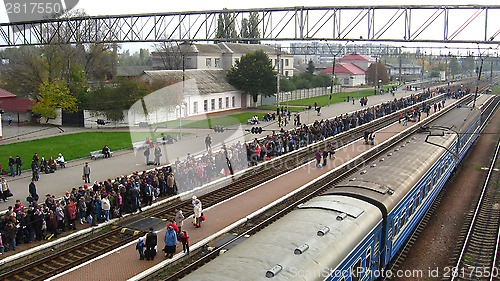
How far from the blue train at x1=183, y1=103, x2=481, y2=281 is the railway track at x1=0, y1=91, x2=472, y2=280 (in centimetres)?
690

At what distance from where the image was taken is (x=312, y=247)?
862 centimetres

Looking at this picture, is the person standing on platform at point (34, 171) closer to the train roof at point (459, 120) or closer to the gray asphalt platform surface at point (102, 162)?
the gray asphalt platform surface at point (102, 162)

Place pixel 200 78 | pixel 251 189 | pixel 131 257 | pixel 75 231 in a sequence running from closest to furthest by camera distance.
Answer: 1. pixel 131 257
2. pixel 75 231
3. pixel 251 189
4. pixel 200 78

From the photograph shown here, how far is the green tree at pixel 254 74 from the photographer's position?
180ft

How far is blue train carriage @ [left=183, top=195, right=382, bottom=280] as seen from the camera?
303 inches

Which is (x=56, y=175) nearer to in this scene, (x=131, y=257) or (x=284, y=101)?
(x=131, y=257)

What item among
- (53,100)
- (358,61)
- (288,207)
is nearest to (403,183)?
Result: (288,207)

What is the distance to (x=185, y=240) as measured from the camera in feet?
44.9

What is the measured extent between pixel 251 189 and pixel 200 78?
108 feet

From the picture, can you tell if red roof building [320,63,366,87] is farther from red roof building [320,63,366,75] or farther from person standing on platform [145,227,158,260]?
person standing on platform [145,227,158,260]

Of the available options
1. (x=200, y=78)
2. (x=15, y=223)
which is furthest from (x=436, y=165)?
(x=200, y=78)

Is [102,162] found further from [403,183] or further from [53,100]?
[403,183]

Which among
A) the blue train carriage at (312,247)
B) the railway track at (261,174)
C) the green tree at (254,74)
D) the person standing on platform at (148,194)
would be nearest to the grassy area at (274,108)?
the green tree at (254,74)

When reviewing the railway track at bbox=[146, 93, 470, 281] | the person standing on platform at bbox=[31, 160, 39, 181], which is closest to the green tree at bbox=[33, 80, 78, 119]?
the person standing on platform at bbox=[31, 160, 39, 181]
